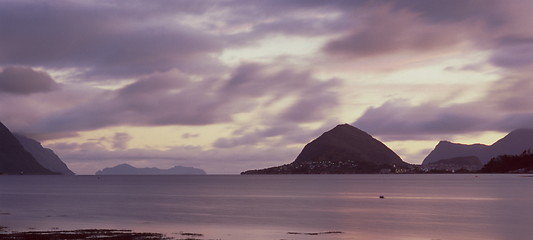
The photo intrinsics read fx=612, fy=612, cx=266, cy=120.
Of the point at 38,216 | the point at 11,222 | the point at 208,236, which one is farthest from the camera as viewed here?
the point at 38,216

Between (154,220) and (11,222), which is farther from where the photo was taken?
(154,220)

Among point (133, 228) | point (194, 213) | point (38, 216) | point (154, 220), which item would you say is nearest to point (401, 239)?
point (133, 228)

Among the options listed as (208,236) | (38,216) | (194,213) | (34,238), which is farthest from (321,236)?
(38,216)

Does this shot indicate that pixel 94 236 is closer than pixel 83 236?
No

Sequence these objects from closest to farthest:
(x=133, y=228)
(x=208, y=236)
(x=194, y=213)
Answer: (x=208, y=236)
(x=133, y=228)
(x=194, y=213)

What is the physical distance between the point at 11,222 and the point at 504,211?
89.5 meters

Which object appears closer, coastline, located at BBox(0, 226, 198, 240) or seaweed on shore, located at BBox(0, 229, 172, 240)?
seaweed on shore, located at BBox(0, 229, 172, 240)

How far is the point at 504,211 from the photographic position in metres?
120

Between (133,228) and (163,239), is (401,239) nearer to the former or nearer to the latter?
(163,239)

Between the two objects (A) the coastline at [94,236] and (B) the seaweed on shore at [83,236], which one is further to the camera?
(A) the coastline at [94,236]

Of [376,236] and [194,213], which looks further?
[194,213]

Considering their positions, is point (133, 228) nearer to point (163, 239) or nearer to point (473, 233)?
point (163, 239)

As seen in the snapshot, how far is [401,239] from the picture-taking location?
74.3 meters

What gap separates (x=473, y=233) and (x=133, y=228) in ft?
151
